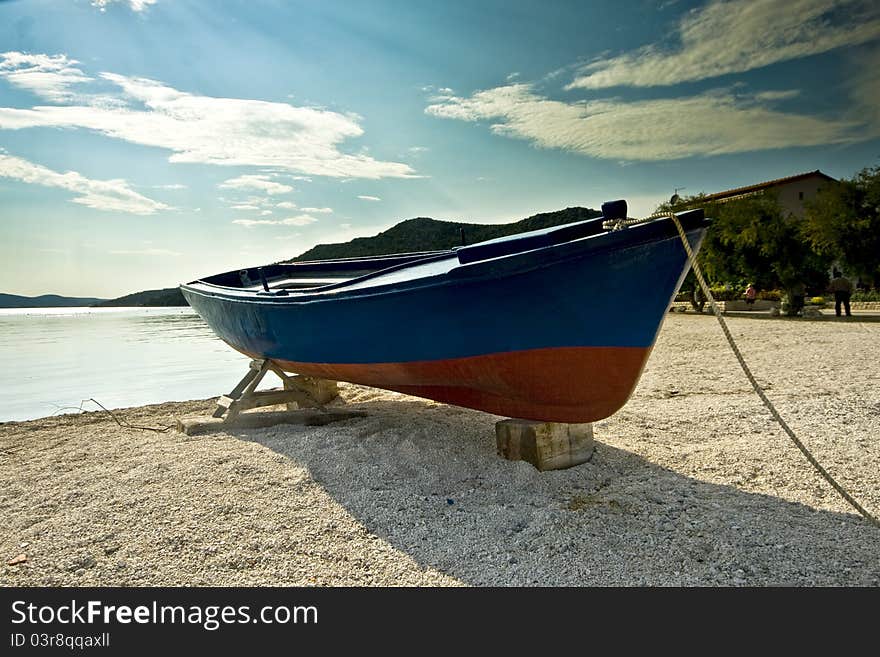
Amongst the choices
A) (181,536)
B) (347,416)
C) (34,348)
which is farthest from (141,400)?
(34,348)

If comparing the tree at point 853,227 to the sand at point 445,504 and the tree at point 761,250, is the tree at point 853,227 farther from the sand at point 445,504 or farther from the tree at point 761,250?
the sand at point 445,504

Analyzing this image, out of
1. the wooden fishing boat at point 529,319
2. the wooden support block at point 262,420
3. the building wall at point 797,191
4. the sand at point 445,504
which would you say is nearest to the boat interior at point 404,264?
the wooden fishing boat at point 529,319

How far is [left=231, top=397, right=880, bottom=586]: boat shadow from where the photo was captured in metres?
2.34

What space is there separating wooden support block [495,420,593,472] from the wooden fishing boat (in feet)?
0.33

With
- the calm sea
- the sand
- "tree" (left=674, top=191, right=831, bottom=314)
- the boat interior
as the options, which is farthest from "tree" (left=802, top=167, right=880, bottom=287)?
the calm sea

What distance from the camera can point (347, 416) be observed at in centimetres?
509

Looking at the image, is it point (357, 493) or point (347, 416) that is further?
point (347, 416)

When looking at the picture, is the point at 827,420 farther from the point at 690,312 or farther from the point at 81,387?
the point at 690,312

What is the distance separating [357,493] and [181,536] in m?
0.94

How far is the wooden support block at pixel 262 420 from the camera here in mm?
4848

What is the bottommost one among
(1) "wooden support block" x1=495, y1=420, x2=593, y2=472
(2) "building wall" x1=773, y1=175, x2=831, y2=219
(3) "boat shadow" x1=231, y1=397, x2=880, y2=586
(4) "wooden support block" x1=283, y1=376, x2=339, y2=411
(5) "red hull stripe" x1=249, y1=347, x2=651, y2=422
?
(3) "boat shadow" x1=231, y1=397, x2=880, y2=586

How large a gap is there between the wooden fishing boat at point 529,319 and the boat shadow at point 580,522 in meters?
0.47

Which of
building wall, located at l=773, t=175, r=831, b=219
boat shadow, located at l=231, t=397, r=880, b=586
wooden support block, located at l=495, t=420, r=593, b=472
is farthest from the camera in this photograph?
building wall, located at l=773, t=175, r=831, b=219

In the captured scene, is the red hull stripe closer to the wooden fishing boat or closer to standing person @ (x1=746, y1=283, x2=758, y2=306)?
the wooden fishing boat
